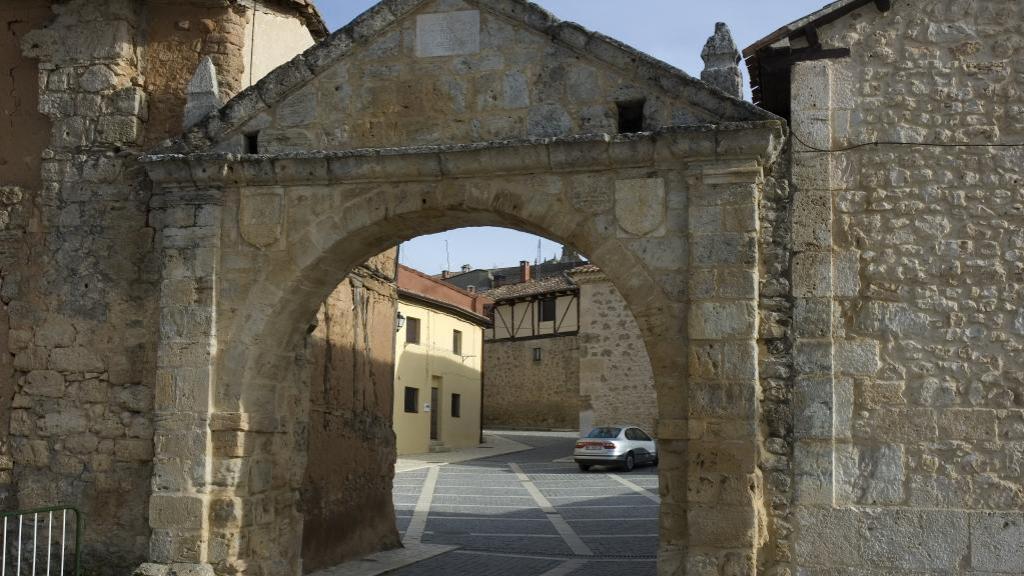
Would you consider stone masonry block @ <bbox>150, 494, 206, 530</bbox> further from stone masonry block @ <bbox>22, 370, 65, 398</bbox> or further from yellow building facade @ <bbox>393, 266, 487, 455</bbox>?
yellow building facade @ <bbox>393, 266, 487, 455</bbox>

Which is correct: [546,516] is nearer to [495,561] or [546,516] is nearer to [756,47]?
[495,561]

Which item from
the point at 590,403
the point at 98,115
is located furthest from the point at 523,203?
the point at 590,403

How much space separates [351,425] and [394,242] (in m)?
2.68

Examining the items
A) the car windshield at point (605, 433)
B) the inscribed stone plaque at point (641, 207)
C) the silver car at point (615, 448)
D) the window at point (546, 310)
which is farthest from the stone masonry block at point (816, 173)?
the window at point (546, 310)

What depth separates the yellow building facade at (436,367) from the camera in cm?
2548

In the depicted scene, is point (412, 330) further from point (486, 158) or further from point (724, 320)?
point (724, 320)

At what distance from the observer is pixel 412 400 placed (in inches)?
1037

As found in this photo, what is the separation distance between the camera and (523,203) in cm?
704

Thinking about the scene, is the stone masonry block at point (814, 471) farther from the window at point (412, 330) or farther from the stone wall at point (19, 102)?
the window at point (412, 330)

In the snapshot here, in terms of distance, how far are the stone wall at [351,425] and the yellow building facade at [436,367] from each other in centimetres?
1302

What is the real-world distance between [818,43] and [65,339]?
5785 mm

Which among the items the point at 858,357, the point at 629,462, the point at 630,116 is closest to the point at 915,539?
the point at 858,357

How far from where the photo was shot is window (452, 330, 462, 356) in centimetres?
2895

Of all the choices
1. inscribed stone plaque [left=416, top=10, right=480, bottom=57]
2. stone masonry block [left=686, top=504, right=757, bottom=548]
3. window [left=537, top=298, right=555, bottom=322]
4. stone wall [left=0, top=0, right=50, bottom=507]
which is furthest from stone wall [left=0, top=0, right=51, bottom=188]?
window [left=537, top=298, right=555, bottom=322]
